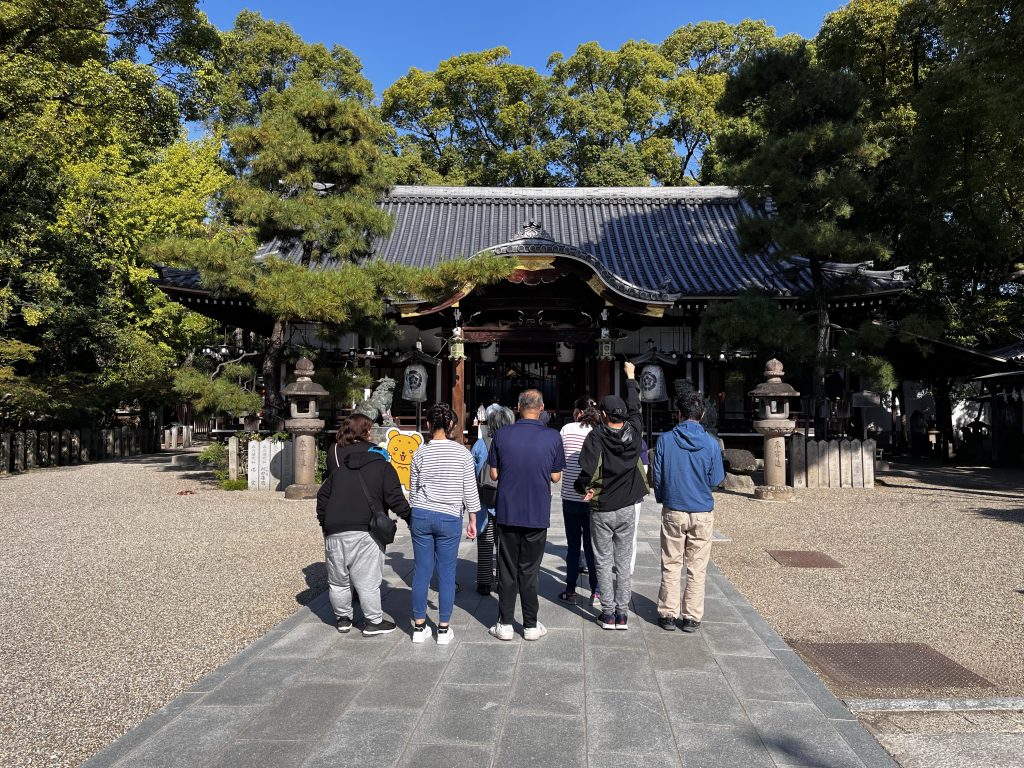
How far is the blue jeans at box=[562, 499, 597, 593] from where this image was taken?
4996 millimetres

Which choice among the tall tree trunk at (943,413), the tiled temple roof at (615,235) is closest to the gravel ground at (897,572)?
the tiled temple roof at (615,235)

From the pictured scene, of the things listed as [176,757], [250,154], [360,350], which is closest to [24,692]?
[176,757]

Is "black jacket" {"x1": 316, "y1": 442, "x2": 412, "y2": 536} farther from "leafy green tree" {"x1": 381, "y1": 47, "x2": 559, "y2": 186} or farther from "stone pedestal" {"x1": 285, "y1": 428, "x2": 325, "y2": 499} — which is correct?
"leafy green tree" {"x1": 381, "y1": 47, "x2": 559, "y2": 186}

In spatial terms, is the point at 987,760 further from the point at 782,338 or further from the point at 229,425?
the point at 229,425

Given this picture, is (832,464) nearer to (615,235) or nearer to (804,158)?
(804,158)

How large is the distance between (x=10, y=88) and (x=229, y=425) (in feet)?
25.5

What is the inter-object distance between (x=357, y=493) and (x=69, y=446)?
16876mm

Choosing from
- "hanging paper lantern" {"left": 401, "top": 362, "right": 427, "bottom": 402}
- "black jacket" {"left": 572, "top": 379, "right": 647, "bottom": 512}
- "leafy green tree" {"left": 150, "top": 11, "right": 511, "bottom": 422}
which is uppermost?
"leafy green tree" {"left": 150, "top": 11, "right": 511, "bottom": 422}

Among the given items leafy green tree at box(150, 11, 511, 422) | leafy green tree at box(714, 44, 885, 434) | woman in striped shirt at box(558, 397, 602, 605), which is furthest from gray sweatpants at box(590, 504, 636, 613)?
leafy green tree at box(714, 44, 885, 434)

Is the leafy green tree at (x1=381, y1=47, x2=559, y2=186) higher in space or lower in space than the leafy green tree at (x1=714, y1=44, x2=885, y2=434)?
higher

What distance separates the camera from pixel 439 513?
4238mm

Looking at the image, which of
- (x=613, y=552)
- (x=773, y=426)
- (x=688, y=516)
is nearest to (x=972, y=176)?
(x=773, y=426)

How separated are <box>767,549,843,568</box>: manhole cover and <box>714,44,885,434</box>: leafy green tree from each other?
6327 millimetres

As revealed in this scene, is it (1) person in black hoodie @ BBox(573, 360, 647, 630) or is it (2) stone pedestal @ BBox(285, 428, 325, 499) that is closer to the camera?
(1) person in black hoodie @ BBox(573, 360, 647, 630)
